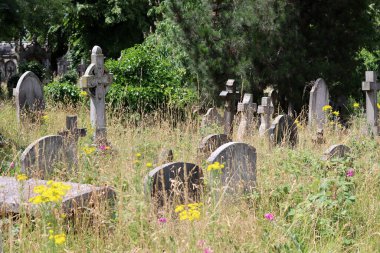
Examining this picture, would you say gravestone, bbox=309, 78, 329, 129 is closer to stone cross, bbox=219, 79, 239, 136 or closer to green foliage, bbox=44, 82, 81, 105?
stone cross, bbox=219, 79, 239, 136

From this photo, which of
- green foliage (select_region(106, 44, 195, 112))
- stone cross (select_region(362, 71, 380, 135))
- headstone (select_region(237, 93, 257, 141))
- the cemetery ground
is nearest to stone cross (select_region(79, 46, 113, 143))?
the cemetery ground

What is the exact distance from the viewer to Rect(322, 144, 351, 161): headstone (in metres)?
5.82

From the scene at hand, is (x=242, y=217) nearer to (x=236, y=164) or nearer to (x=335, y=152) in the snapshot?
(x=236, y=164)

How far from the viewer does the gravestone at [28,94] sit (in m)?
10.3

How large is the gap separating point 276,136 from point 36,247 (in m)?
4.57

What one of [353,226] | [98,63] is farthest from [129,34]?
[353,226]

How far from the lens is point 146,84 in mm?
12633

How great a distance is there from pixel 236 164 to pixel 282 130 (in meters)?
2.88

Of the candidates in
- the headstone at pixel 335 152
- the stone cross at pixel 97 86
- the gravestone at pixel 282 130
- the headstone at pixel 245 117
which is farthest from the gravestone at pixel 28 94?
the headstone at pixel 335 152

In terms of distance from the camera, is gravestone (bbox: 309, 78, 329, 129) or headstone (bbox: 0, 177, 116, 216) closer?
headstone (bbox: 0, 177, 116, 216)

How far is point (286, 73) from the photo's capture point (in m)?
11.5

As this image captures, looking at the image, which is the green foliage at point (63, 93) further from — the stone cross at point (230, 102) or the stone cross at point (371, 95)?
the stone cross at point (371, 95)

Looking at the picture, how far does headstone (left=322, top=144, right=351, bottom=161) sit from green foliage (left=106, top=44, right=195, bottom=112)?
220 inches

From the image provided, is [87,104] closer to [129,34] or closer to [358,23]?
[358,23]
